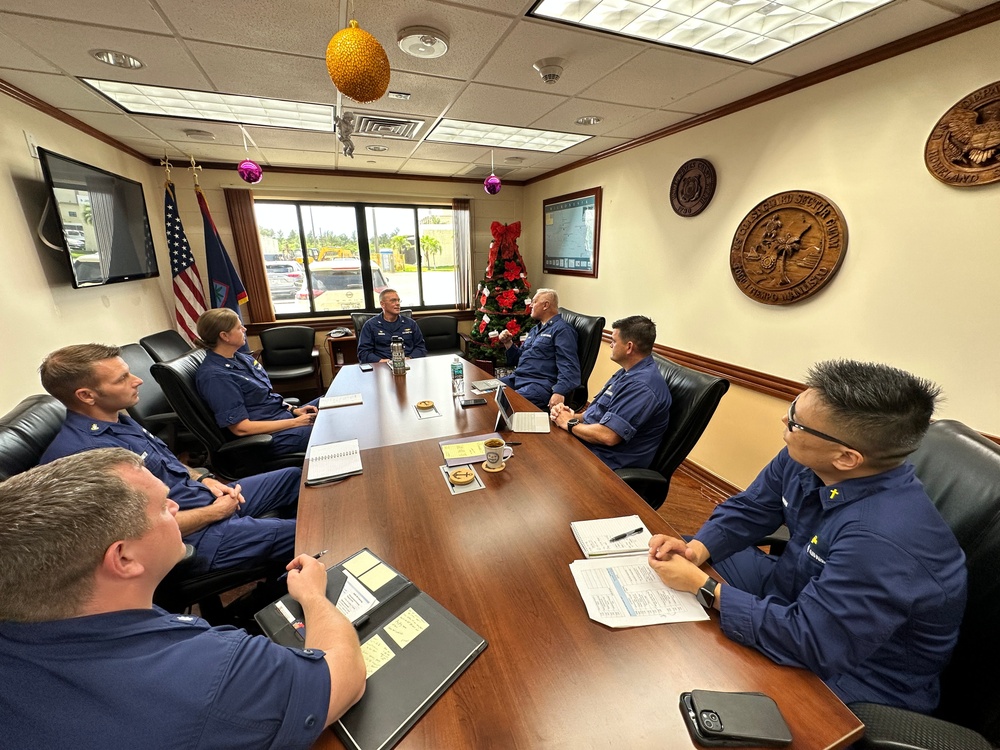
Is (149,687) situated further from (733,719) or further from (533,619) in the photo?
(733,719)

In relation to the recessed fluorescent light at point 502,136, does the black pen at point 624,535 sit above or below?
below

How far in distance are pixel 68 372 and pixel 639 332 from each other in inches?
89.2

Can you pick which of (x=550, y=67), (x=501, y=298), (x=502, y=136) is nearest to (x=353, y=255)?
(x=501, y=298)

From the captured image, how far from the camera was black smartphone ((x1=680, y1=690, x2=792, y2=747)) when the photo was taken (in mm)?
645

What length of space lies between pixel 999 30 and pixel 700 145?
4.64 feet

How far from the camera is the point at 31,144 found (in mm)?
2248

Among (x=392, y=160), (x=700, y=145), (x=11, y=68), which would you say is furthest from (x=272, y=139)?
(x=700, y=145)

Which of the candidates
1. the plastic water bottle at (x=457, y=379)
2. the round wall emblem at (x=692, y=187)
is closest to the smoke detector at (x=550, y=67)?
the round wall emblem at (x=692, y=187)

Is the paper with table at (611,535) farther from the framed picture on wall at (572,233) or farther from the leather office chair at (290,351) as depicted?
the leather office chair at (290,351)

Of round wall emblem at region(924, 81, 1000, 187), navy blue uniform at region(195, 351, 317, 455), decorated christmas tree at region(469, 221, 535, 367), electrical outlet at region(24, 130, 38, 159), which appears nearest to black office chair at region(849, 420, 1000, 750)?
round wall emblem at region(924, 81, 1000, 187)

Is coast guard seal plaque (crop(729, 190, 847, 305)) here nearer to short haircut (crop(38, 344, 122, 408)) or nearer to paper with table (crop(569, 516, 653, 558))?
paper with table (crop(569, 516, 653, 558))

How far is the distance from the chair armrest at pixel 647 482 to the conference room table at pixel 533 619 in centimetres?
18

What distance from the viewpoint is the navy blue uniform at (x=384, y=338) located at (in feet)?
12.0

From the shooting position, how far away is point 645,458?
1.86 metres
